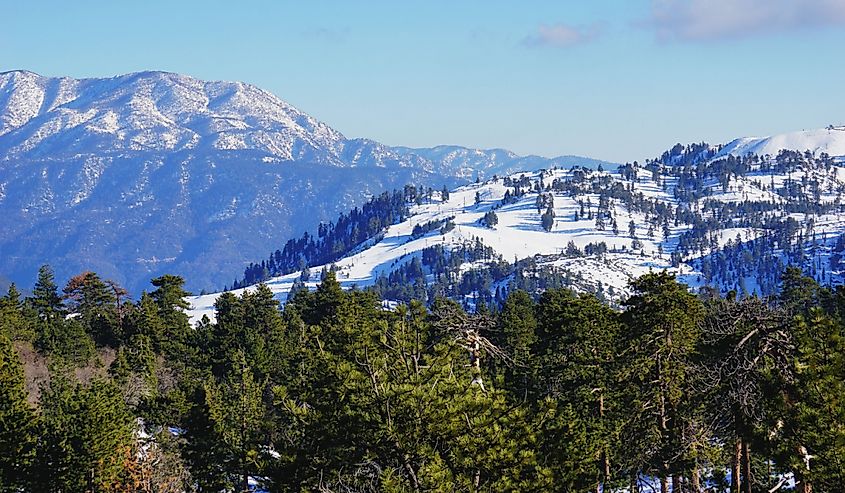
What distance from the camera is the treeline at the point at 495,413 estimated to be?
2983 centimetres

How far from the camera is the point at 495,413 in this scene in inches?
1212

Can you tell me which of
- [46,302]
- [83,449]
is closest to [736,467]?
[83,449]

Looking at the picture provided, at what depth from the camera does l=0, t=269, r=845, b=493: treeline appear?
29828 millimetres

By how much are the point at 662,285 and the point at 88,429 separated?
92.4ft

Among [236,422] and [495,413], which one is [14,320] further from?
[495,413]

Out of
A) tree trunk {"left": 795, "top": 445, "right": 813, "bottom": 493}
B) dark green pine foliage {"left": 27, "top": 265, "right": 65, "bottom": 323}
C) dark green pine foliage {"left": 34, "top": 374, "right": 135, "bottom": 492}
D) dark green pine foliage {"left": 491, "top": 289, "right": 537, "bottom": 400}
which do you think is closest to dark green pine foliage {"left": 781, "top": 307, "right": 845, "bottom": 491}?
tree trunk {"left": 795, "top": 445, "right": 813, "bottom": 493}

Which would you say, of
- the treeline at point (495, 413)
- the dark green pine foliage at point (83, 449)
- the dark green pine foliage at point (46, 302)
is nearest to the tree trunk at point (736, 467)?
the treeline at point (495, 413)

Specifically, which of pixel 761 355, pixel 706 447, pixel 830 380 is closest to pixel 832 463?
pixel 830 380

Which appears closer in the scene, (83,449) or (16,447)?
(83,449)

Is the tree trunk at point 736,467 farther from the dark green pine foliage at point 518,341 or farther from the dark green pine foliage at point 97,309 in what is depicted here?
the dark green pine foliage at point 97,309

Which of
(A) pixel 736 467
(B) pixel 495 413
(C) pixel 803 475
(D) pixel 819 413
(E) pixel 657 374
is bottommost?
(A) pixel 736 467

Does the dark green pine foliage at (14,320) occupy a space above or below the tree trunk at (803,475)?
below

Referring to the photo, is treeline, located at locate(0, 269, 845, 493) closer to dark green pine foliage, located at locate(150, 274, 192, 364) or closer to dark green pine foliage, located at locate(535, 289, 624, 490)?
dark green pine foliage, located at locate(535, 289, 624, 490)

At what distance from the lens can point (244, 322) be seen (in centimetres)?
10219
